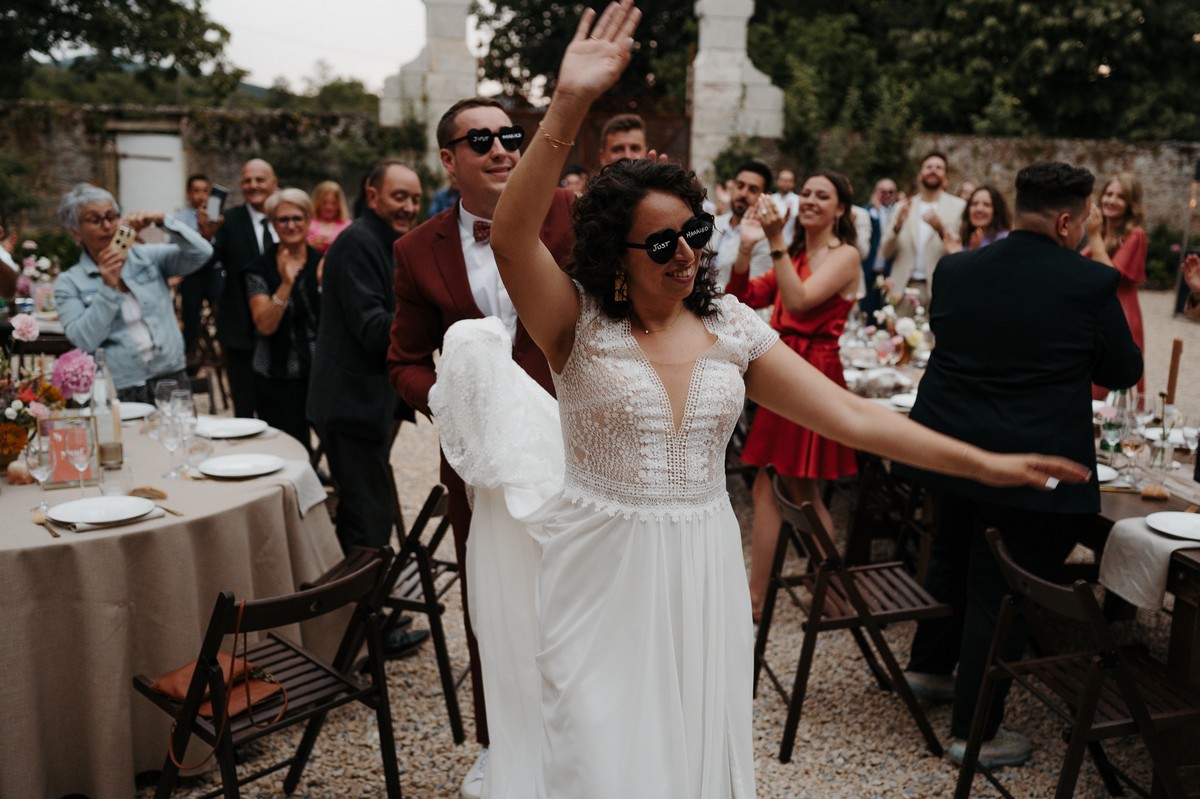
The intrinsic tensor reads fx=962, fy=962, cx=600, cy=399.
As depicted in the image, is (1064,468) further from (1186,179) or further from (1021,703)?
(1186,179)

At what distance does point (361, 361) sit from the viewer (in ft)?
13.4

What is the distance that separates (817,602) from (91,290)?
3734 mm

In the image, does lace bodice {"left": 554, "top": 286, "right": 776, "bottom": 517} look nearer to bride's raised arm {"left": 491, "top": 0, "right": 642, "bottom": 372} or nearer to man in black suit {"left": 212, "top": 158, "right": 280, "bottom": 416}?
bride's raised arm {"left": 491, "top": 0, "right": 642, "bottom": 372}

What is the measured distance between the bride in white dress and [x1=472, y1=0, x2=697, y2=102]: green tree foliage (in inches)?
891

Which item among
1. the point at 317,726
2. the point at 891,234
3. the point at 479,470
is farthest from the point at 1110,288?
the point at 891,234

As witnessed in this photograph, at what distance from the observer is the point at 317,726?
123 inches

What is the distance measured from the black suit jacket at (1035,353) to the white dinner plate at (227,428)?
9.49ft

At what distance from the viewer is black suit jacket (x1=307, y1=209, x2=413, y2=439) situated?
3984 millimetres

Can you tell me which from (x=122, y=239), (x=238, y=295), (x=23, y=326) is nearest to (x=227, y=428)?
(x=23, y=326)

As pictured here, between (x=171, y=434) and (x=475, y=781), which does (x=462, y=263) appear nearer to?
(x=171, y=434)

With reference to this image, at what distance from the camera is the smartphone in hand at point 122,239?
469cm

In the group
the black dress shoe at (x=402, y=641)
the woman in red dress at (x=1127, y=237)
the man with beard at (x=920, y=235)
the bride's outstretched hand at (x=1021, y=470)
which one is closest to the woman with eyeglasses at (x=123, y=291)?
the black dress shoe at (x=402, y=641)

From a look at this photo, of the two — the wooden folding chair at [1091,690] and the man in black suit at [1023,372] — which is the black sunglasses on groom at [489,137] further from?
the wooden folding chair at [1091,690]

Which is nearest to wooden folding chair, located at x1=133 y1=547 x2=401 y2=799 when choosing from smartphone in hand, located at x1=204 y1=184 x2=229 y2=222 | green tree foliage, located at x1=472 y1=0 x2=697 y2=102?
smartphone in hand, located at x1=204 y1=184 x2=229 y2=222
